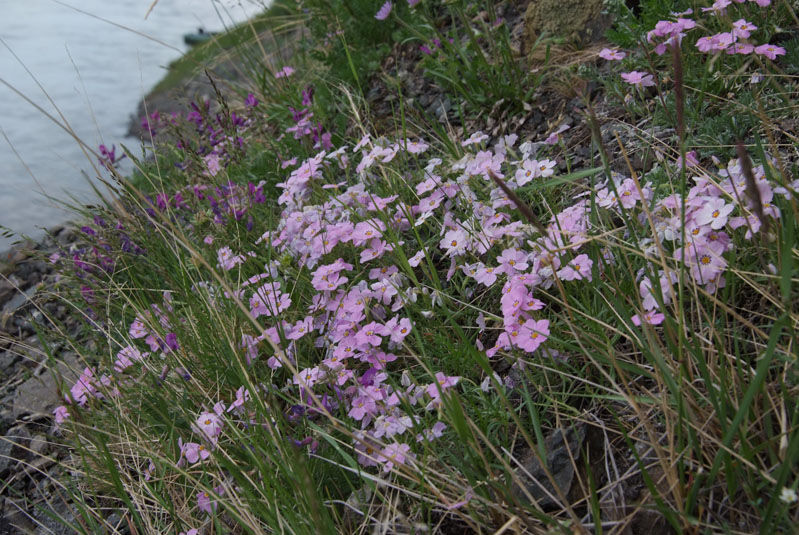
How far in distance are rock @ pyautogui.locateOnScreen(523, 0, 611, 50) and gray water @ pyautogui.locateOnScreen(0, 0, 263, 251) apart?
2.15m

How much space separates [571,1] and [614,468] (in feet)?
8.96

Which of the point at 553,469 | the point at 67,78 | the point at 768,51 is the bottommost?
the point at 553,469

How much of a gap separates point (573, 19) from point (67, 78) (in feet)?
29.3

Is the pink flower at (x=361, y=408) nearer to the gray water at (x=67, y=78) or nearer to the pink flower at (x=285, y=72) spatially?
the pink flower at (x=285, y=72)

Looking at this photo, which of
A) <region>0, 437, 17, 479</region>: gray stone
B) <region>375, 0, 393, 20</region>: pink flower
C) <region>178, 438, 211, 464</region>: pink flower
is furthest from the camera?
<region>375, 0, 393, 20</region>: pink flower

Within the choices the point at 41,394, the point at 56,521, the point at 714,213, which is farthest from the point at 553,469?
the point at 41,394

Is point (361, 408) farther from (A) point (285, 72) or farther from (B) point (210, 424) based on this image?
(A) point (285, 72)

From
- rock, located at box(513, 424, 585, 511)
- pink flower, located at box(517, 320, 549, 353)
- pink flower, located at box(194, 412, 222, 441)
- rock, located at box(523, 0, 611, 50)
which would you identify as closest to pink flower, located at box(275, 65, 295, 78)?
rock, located at box(523, 0, 611, 50)

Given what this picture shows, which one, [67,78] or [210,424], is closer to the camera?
[210,424]

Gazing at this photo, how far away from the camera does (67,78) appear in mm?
9867

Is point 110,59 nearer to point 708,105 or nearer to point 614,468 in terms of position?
point 708,105

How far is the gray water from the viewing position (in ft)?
22.4

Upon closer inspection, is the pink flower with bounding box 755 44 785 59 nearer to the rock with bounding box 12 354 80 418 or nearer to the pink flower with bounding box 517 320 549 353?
the pink flower with bounding box 517 320 549 353

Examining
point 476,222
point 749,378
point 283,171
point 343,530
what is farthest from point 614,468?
point 283,171
